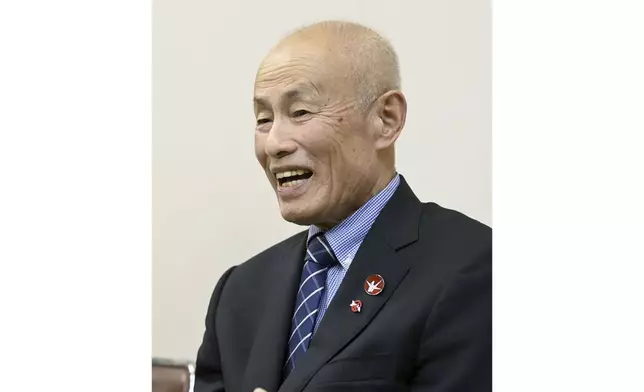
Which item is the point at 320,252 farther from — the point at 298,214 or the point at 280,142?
the point at 280,142

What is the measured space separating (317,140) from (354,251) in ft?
0.75

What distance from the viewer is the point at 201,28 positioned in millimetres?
2309

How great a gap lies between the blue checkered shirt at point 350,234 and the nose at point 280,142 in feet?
0.58

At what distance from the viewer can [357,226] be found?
6.89 ft

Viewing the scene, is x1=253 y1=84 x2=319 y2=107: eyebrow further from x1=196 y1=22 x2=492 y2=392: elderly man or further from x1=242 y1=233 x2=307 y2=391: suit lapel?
x1=242 y1=233 x2=307 y2=391: suit lapel

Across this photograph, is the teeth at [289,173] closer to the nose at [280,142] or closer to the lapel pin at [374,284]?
the nose at [280,142]

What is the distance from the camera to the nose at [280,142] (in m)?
2.08

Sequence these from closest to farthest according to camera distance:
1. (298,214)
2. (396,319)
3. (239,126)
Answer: (396,319), (298,214), (239,126)

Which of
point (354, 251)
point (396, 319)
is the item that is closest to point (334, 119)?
point (354, 251)

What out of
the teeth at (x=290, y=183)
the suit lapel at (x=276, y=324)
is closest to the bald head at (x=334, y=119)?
the teeth at (x=290, y=183)

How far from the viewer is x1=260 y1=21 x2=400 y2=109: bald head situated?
2049 mm

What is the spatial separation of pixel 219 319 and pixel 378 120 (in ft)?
1.79
